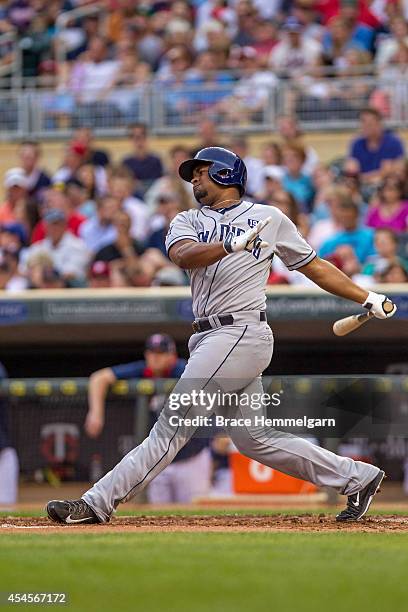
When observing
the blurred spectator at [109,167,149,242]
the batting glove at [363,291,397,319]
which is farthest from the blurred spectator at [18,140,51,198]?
the batting glove at [363,291,397,319]

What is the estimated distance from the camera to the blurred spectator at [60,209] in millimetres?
12805

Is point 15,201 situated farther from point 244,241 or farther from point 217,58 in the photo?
point 244,241

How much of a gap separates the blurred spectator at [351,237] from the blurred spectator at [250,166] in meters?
1.54

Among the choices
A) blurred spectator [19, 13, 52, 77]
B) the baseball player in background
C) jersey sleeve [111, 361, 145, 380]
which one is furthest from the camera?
blurred spectator [19, 13, 52, 77]

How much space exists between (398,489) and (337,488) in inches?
142

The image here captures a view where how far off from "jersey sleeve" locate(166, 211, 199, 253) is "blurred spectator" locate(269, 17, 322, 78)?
825 cm

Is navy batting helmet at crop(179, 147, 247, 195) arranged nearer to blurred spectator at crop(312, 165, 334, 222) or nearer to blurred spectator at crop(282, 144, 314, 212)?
blurred spectator at crop(312, 165, 334, 222)

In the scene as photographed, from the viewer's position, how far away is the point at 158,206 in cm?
1253

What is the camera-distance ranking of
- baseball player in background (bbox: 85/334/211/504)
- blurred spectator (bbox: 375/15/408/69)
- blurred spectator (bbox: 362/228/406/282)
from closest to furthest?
1. baseball player in background (bbox: 85/334/211/504)
2. blurred spectator (bbox: 362/228/406/282)
3. blurred spectator (bbox: 375/15/408/69)

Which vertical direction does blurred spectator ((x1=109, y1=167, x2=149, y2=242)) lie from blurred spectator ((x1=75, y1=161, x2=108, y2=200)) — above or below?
below

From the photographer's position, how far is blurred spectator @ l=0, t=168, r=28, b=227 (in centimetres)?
1327

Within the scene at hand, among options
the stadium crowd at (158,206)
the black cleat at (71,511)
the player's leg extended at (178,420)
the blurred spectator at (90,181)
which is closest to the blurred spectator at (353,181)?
the stadium crowd at (158,206)

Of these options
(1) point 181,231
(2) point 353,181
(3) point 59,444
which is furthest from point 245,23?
(1) point 181,231

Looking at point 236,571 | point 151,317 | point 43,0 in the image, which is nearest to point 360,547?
point 236,571
